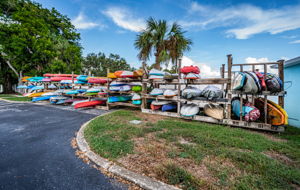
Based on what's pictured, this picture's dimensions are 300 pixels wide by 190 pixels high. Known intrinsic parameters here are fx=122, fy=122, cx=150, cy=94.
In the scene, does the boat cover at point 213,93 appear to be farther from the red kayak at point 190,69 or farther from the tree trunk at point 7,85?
the tree trunk at point 7,85

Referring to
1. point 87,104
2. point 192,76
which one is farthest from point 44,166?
point 87,104

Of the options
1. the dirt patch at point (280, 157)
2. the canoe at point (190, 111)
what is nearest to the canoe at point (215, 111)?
the canoe at point (190, 111)

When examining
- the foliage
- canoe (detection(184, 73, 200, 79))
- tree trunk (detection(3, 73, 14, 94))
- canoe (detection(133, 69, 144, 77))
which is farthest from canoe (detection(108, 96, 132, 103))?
the foliage

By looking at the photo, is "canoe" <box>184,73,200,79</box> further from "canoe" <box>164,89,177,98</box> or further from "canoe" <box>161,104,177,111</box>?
"canoe" <box>161,104,177,111</box>

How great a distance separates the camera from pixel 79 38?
2120 centimetres

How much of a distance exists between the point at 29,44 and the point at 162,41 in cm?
1562

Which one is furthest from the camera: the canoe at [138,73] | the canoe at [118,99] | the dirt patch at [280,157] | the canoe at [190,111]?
the canoe at [118,99]

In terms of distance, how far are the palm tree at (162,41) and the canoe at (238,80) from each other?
4.48 metres

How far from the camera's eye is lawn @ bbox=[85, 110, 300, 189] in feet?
5.43

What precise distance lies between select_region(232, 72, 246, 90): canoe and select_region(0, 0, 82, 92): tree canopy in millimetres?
17512

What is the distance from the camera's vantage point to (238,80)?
373cm

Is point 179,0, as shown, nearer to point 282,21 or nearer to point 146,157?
point 282,21

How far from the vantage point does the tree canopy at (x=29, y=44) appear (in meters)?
13.1

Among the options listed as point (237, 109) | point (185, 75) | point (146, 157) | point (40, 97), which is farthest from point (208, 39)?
point (40, 97)
